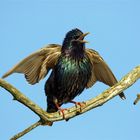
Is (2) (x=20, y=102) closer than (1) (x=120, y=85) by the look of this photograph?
Yes

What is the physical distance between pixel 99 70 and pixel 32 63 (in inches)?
56.4

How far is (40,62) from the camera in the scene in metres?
9.38

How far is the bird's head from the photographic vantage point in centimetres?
902

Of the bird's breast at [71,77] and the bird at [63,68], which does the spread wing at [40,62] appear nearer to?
the bird at [63,68]

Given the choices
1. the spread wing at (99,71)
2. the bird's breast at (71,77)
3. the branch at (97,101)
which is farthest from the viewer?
the spread wing at (99,71)

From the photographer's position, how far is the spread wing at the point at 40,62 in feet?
29.6

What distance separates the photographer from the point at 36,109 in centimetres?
625

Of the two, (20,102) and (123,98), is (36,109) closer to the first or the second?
(20,102)

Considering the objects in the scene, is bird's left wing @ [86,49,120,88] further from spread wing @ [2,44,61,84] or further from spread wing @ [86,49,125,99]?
spread wing @ [2,44,61,84]

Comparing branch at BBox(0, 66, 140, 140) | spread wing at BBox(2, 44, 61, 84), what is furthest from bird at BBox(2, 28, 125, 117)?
branch at BBox(0, 66, 140, 140)

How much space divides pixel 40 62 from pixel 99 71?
120 centimetres

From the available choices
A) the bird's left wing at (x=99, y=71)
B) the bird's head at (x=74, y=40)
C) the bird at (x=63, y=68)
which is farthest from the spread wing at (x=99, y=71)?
the bird's head at (x=74, y=40)

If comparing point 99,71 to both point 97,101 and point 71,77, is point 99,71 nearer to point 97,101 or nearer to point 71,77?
point 71,77

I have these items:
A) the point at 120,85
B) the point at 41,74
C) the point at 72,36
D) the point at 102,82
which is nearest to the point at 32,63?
the point at 41,74
